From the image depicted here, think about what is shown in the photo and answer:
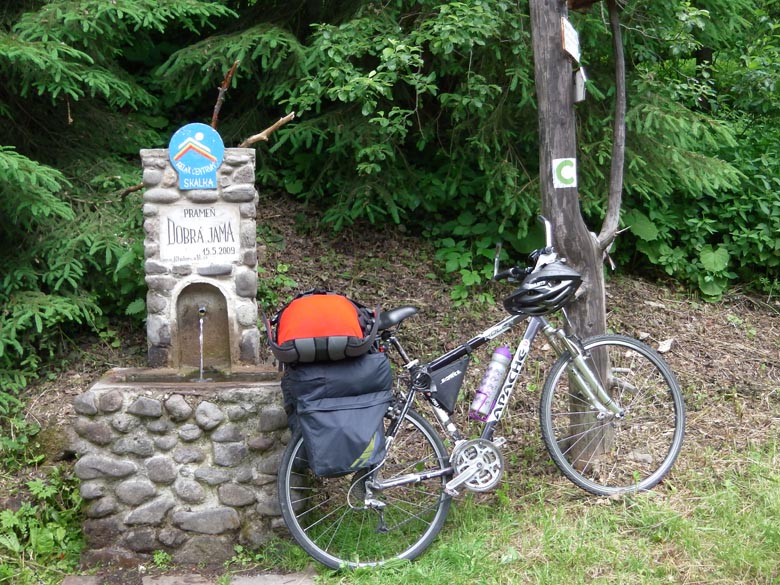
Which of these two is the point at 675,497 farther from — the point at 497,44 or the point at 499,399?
the point at 497,44

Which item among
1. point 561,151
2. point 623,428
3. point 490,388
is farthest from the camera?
point 623,428

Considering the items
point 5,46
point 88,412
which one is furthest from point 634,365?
point 5,46

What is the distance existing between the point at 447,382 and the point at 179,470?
4.51 feet

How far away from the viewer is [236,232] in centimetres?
429

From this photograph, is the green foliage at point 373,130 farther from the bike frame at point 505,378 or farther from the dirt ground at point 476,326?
the bike frame at point 505,378

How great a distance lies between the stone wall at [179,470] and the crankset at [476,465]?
861mm

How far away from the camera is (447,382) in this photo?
3773 millimetres

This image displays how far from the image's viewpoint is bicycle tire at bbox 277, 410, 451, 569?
3664mm

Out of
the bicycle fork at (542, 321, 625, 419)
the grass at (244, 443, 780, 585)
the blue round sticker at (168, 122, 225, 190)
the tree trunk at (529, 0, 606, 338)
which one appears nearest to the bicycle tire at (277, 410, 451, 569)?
the grass at (244, 443, 780, 585)

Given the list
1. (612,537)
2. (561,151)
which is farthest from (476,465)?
(561,151)

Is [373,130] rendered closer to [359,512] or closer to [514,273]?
[514,273]

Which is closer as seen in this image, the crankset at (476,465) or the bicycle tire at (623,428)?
the crankset at (476,465)

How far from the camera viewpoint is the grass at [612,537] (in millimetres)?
3354

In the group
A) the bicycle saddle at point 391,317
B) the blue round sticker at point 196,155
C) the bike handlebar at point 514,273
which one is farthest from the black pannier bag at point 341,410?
the blue round sticker at point 196,155
